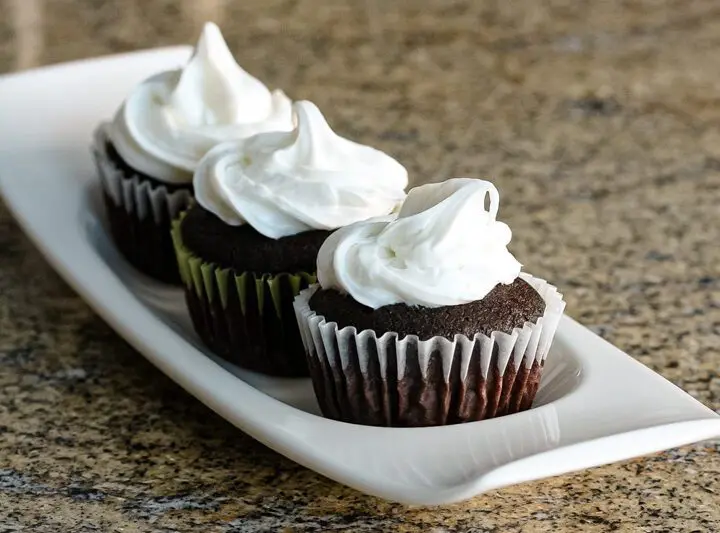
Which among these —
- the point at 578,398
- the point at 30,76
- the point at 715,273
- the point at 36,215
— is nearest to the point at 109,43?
the point at 30,76

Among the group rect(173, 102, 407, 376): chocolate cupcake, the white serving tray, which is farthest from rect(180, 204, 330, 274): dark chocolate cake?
the white serving tray

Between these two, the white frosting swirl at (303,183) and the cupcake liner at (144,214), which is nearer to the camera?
the white frosting swirl at (303,183)

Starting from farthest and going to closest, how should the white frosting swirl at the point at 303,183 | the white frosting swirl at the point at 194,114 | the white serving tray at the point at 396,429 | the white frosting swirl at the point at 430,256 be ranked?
the white frosting swirl at the point at 194,114 < the white frosting swirl at the point at 303,183 < the white frosting swirl at the point at 430,256 < the white serving tray at the point at 396,429

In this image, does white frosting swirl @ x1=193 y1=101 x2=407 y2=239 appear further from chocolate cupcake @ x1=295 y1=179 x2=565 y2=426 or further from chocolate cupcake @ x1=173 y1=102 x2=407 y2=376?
chocolate cupcake @ x1=295 y1=179 x2=565 y2=426

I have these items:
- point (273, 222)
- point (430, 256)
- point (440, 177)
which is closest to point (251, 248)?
point (273, 222)

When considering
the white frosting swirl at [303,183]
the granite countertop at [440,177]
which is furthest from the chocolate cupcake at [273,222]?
the granite countertop at [440,177]

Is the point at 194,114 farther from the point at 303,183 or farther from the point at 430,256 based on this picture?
the point at 430,256

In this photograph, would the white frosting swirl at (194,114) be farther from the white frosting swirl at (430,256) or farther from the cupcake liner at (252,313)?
the white frosting swirl at (430,256)

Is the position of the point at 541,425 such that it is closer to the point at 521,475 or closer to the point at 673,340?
the point at 521,475
